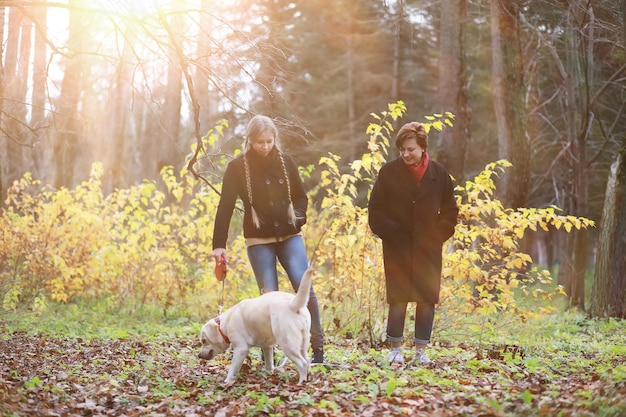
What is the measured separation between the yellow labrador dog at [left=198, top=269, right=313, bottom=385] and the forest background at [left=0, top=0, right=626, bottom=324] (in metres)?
2.03

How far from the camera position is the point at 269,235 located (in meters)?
6.37

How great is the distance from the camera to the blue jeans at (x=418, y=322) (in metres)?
6.67

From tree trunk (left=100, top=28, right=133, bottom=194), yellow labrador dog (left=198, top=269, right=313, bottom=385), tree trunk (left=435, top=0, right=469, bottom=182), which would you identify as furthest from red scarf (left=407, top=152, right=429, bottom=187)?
tree trunk (left=100, top=28, right=133, bottom=194)

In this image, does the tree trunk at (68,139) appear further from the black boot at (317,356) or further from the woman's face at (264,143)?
the black boot at (317,356)

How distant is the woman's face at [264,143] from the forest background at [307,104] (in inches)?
45.8

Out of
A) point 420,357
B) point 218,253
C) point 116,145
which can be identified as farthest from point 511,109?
point 116,145

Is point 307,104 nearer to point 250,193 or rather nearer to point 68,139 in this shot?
point 68,139

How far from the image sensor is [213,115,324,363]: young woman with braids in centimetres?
635

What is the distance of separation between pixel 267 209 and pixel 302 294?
1.08 metres

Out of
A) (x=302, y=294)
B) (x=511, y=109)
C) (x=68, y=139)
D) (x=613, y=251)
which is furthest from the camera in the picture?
(x=68, y=139)

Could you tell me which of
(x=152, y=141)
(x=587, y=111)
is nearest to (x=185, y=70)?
(x=587, y=111)

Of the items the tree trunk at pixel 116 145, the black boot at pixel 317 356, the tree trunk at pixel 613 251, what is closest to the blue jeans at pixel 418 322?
the black boot at pixel 317 356

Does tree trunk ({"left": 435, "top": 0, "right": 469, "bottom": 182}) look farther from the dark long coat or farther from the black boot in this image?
the black boot

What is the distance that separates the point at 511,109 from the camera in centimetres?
1375
